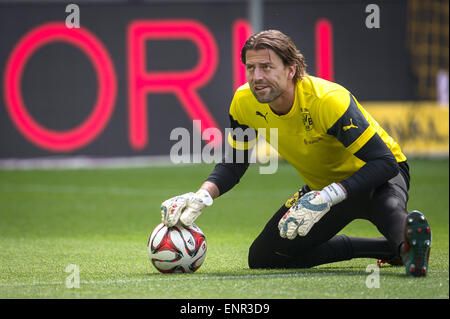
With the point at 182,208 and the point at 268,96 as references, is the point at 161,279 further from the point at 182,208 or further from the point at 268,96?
the point at 268,96

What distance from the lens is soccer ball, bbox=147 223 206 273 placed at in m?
5.54

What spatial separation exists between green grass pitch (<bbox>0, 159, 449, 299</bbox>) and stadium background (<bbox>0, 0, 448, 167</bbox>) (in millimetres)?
1582

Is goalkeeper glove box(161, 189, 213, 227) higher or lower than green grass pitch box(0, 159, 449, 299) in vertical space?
higher

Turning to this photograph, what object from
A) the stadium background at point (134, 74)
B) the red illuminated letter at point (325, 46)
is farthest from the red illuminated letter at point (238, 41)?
the red illuminated letter at point (325, 46)

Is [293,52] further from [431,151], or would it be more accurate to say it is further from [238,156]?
[431,151]

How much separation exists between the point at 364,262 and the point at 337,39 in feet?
43.7

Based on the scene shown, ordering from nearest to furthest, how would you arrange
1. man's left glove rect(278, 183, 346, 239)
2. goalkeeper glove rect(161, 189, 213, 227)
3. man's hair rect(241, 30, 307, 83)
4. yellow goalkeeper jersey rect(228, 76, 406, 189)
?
1. man's left glove rect(278, 183, 346, 239)
2. yellow goalkeeper jersey rect(228, 76, 406, 189)
3. man's hair rect(241, 30, 307, 83)
4. goalkeeper glove rect(161, 189, 213, 227)

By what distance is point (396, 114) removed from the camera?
725 inches

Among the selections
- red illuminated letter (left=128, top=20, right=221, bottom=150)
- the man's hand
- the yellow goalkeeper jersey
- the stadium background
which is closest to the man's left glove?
the man's hand

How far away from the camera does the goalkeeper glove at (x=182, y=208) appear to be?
5480 millimetres

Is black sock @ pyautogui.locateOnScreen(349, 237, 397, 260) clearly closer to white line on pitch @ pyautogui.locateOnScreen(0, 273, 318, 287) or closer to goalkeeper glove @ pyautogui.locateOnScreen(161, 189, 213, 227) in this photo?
white line on pitch @ pyautogui.locateOnScreen(0, 273, 318, 287)

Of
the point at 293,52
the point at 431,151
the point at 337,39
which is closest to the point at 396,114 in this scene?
the point at 431,151

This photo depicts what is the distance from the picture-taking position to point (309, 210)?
5086mm

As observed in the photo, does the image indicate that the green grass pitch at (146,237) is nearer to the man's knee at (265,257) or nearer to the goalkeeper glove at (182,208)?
the man's knee at (265,257)
